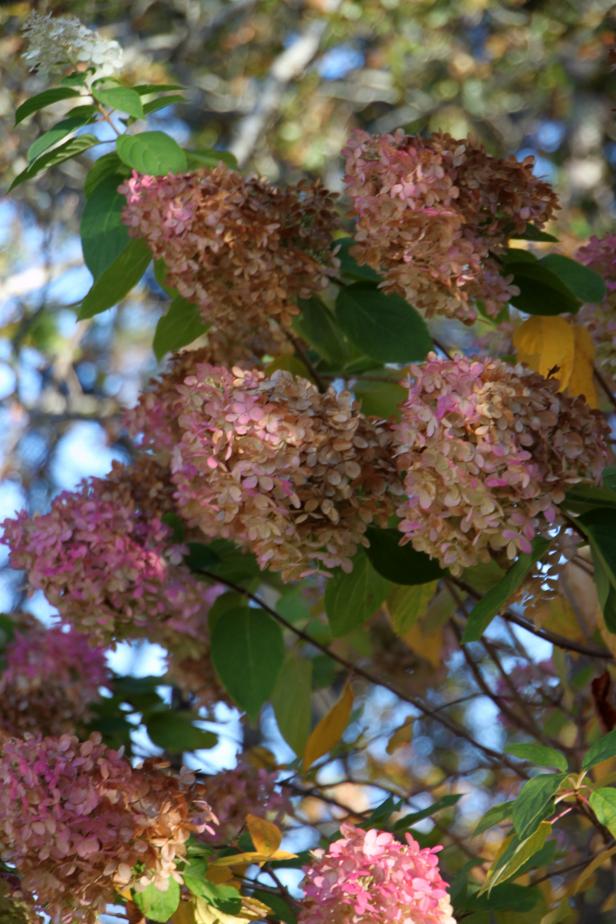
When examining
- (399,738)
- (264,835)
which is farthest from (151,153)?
(399,738)

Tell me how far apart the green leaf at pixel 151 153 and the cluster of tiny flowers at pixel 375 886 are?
1.64ft

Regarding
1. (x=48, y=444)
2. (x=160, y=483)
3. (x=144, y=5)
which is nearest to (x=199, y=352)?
(x=160, y=483)

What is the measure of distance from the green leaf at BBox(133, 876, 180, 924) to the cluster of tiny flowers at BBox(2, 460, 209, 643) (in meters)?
0.26

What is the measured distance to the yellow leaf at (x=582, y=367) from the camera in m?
1.02

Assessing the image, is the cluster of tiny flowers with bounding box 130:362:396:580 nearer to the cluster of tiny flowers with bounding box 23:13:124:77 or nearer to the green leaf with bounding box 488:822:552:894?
the green leaf with bounding box 488:822:552:894

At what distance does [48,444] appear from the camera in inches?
116

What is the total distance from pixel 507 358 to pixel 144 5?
7.43ft

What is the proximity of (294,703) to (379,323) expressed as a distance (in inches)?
18.5

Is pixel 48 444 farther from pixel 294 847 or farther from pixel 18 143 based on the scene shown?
pixel 294 847

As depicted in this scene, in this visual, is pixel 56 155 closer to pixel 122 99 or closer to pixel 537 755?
pixel 122 99

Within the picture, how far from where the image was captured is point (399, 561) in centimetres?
90

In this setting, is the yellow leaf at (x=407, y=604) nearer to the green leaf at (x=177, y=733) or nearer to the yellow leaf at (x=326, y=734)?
the yellow leaf at (x=326, y=734)

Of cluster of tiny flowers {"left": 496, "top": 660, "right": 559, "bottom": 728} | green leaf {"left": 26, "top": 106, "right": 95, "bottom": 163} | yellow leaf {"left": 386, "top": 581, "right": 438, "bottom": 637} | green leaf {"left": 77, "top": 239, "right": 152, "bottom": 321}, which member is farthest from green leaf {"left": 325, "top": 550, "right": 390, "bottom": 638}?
cluster of tiny flowers {"left": 496, "top": 660, "right": 559, "bottom": 728}

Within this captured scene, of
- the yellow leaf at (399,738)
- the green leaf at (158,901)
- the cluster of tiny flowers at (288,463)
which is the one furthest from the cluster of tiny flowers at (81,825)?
the yellow leaf at (399,738)
